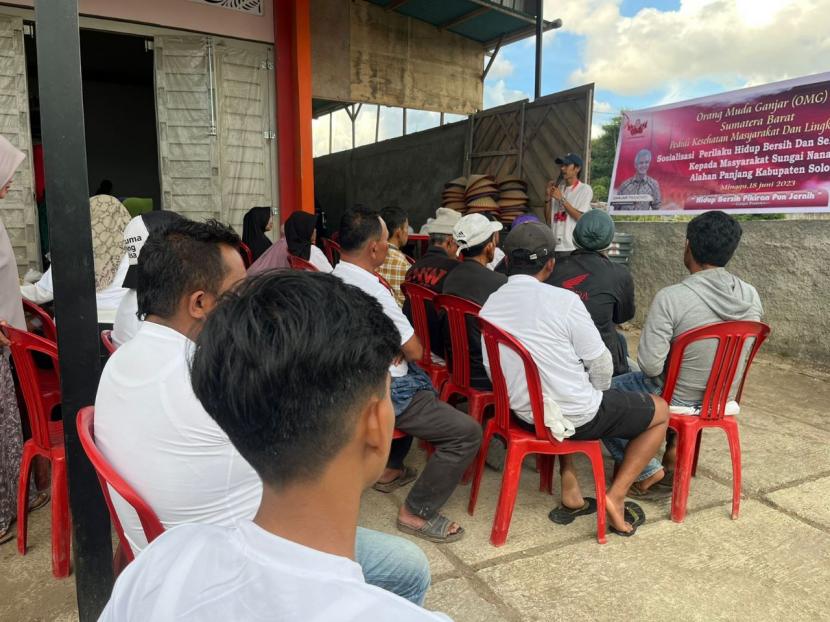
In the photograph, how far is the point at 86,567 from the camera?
65.4 inches

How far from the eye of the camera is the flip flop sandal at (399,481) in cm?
288

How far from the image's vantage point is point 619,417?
7.91 feet

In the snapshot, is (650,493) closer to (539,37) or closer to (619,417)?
(619,417)

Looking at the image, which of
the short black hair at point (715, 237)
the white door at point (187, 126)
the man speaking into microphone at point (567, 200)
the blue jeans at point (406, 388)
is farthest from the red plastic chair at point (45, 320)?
the man speaking into microphone at point (567, 200)

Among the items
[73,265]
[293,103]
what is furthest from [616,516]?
[293,103]

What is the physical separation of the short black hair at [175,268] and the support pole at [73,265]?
0.15 m

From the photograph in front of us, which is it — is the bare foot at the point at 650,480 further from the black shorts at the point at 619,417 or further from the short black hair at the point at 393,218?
the short black hair at the point at 393,218


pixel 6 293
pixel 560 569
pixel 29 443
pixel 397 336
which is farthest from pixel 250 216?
pixel 397 336

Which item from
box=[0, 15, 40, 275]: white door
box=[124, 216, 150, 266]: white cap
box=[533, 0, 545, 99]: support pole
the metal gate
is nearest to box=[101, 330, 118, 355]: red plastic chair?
box=[124, 216, 150, 266]: white cap

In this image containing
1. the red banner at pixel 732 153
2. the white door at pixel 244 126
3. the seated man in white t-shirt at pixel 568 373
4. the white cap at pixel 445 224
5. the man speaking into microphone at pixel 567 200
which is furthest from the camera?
the man speaking into microphone at pixel 567 200

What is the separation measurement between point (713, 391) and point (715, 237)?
26.6 inches

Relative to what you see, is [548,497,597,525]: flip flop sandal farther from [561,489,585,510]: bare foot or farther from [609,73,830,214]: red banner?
[609,73,830,214]: red banner

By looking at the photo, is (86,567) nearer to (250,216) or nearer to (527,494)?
(527,494)

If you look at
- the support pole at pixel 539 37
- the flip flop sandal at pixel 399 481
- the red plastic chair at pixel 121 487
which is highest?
the support pole at pixel 539 37
